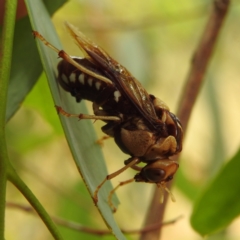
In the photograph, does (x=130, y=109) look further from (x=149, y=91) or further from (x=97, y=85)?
(x=149, y=91)

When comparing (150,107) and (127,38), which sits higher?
(150,107)

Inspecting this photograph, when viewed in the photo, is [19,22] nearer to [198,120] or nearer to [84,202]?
[84,202]

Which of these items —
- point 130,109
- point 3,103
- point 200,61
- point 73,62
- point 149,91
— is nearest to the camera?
point 3,103

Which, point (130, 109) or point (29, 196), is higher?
point (29, 196)

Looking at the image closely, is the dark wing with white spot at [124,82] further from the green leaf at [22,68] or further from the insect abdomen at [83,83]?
the green leaf at [22,68]

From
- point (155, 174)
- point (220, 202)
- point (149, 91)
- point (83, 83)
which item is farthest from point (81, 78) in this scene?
point (149, 91)

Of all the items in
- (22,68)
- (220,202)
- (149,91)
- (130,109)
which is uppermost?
(22,68)

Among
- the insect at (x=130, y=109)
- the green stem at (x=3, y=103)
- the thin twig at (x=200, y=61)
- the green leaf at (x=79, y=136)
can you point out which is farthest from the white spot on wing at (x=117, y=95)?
the green stem at (x=3, y=103)

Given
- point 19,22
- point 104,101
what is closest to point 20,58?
point 19,22
